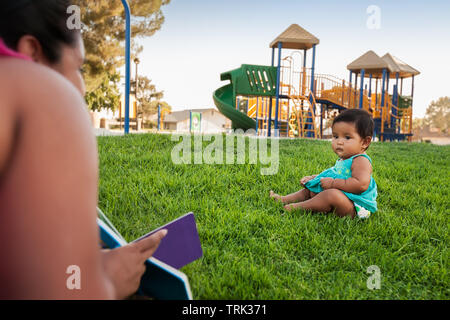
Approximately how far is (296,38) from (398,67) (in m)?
8.66

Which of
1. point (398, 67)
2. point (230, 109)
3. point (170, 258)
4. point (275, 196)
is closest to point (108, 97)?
point (230, 109)

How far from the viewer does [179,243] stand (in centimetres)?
128

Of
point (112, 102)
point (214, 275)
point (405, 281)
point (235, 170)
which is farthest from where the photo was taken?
point (112, 102)

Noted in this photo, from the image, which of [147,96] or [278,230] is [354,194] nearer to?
[278,230]

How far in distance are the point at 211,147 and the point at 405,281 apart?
3098 mm

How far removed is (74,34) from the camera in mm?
812

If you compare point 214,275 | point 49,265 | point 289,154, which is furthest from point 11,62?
point 289,154

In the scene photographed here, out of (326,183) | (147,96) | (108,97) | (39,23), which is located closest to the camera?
(39,23)

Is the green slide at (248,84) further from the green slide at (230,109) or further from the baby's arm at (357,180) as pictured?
the baby's arm at (357,180)

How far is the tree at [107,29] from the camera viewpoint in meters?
13.1

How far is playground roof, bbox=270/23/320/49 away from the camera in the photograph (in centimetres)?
→ 1132

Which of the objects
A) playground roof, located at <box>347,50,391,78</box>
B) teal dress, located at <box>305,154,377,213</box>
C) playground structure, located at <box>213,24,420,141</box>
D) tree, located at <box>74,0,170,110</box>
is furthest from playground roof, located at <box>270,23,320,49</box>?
teal dress, located at <box>305,154,377,213</box>

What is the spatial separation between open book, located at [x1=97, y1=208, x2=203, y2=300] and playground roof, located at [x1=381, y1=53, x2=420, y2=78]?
59.3ft
